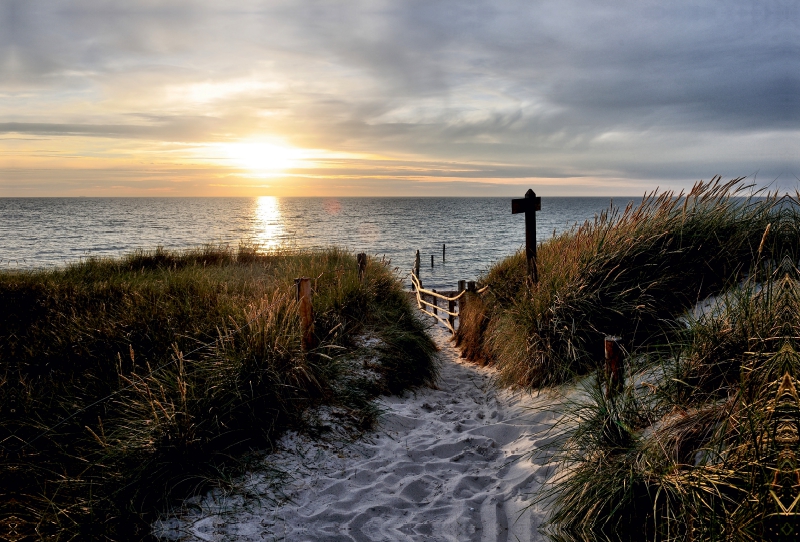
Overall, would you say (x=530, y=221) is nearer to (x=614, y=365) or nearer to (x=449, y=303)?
(x=614, y=365)

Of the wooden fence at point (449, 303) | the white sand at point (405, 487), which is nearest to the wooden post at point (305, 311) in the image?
the white sand at point (405, 487)

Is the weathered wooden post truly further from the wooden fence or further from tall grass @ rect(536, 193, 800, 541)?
tall grass @ rect(536, 193, 800, 541)

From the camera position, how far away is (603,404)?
12.8ft

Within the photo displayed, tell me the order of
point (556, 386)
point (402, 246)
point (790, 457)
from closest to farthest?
point (790, 457)
point (556, 386)
point (402, 246)

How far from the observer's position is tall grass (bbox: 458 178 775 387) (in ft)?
→ 19.7

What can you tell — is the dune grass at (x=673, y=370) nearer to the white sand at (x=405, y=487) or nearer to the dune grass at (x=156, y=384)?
the white sand at (x=405, y=487)

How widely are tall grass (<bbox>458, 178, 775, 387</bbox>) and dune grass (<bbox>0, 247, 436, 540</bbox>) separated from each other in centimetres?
177

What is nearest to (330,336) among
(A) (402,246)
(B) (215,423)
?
(B) (215,423)

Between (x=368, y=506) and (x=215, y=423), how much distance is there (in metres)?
1.55

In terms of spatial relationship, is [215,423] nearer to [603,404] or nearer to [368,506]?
[368,506]

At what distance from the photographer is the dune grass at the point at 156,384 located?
382 centimetres

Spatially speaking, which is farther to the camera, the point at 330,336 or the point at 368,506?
the point at 330,336

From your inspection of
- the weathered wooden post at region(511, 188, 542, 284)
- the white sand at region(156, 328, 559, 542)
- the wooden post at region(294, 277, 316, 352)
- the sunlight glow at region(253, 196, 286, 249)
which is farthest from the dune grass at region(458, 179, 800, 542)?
the sunlight glow at region(253, 196, 286, 249)

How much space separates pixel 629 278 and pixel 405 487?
397 cm
